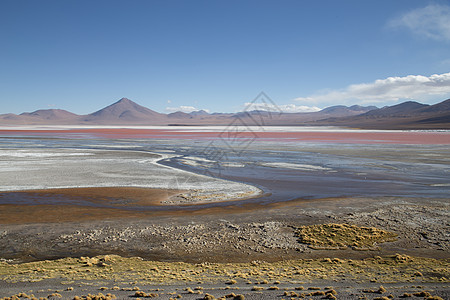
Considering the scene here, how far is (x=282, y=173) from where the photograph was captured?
56.8 feet

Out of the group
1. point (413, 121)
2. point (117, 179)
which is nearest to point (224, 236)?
point (117, 179)

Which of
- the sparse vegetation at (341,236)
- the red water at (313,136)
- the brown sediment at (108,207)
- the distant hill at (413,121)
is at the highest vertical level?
the distant hill at (413,121)

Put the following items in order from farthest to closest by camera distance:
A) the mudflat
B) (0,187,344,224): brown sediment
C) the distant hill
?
the distant hill
(0,187,344,224): brown sediment
the mudflat

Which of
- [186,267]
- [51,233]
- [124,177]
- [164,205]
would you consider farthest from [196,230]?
[124,177]

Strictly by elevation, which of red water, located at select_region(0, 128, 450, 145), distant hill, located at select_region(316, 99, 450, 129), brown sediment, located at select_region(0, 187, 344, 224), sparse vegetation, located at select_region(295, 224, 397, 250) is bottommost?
sparse vegetation, located at select_region(295, 224, 397, 250)

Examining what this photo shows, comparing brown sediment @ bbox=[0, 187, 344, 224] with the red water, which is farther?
the red water

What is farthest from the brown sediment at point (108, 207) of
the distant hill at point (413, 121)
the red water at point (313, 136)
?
the distant hill at point (413, 121)

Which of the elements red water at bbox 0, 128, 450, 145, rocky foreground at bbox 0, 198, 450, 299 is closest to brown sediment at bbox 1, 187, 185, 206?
rocky foreground at bbox 0, 198, 450, 299

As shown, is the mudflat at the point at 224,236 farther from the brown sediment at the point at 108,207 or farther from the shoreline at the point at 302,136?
the shoreline at the point at 302,136

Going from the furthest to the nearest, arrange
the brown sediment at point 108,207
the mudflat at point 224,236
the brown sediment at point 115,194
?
the brown sediment at point 115,194 → the brown sediment at point 108,207 → the mudflat at point 224,236

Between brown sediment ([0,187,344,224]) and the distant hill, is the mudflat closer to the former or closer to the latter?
brown sediment ([0,187,344,224])

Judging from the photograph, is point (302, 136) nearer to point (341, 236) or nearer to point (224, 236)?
point (341, 236)

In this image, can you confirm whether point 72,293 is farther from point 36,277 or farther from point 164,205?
point 164,205

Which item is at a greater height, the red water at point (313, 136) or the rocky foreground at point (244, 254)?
the red water at point (313, 136)
